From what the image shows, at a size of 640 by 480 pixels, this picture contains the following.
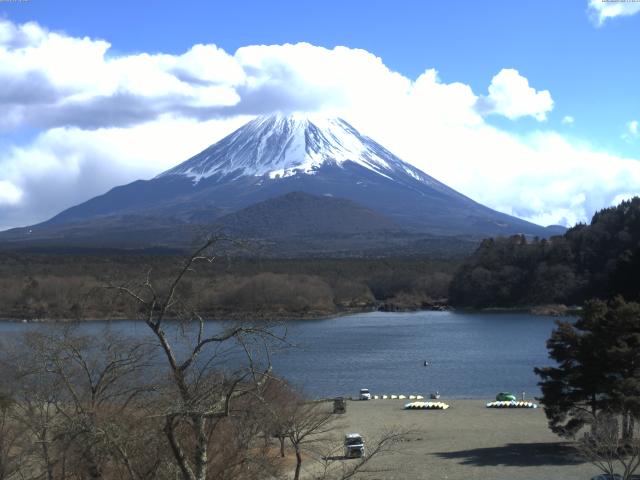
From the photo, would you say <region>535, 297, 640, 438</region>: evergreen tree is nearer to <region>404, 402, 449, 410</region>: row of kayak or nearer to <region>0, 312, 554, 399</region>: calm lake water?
<region>0, 312, 554, 399</region>: calm lake water

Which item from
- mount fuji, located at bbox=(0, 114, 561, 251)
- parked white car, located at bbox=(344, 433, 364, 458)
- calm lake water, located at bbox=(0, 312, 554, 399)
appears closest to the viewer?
parked white car, located at bbox=(344, 433, 364, 458)

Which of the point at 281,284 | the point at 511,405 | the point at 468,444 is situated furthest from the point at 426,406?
the point at 281,284

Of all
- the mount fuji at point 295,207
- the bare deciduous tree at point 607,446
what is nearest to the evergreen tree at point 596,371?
the bare deciduous tree at point 607,446

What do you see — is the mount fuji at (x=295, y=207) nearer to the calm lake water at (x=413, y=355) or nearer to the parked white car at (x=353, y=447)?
the calm lake water at (x=413, y=355)

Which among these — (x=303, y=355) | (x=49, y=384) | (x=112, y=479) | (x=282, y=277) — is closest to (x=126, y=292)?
(x=112, y=479)

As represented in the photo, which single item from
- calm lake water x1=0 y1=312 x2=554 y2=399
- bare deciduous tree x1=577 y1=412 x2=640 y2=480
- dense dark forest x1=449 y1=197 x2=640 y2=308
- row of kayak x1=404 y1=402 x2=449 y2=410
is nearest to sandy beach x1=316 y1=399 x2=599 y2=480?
row of kayak x1=404 y1=402 x2=449 y2=410

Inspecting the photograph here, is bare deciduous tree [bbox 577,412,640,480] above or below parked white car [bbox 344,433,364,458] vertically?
above
